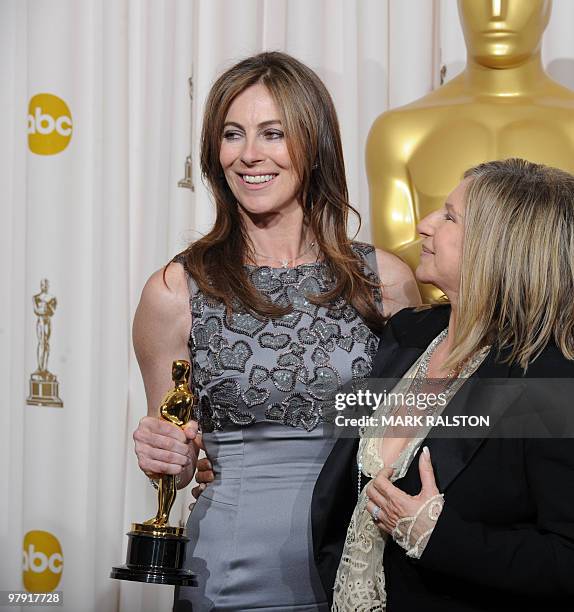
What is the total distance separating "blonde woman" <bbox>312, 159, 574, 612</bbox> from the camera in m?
1.13

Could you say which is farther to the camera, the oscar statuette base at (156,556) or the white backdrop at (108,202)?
the white backdrop at (108,202)

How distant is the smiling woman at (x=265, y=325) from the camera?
150cm

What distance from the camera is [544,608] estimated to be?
3.82 ft

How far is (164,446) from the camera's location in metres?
1.40

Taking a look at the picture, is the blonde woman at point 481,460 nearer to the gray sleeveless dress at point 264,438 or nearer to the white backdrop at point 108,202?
the gray sleeveless dress at point 264,438

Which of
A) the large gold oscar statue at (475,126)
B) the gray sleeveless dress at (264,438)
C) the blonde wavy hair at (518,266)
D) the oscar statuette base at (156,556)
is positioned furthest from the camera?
the large gold oscar statue at (475,126)

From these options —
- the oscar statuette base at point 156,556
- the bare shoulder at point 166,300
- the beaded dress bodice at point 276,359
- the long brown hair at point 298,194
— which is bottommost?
the oscar statuette base at point 156,556

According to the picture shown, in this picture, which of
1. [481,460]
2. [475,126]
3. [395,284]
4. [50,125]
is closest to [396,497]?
[481,460]

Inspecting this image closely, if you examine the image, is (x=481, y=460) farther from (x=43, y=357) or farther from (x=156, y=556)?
(x=43, y=357)

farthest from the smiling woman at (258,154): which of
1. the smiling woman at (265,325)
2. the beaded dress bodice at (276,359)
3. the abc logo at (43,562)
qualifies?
the abc logo at (43,562)

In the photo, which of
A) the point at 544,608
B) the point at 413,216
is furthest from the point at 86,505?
the point at 544,608

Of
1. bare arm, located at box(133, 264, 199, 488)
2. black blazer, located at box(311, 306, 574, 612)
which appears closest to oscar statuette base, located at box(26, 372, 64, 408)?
bare arm, located at box(133, 264, 199, 488)

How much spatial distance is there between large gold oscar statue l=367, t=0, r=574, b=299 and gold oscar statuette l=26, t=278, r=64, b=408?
931 mm

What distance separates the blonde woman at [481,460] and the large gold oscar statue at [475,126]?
53 cm
